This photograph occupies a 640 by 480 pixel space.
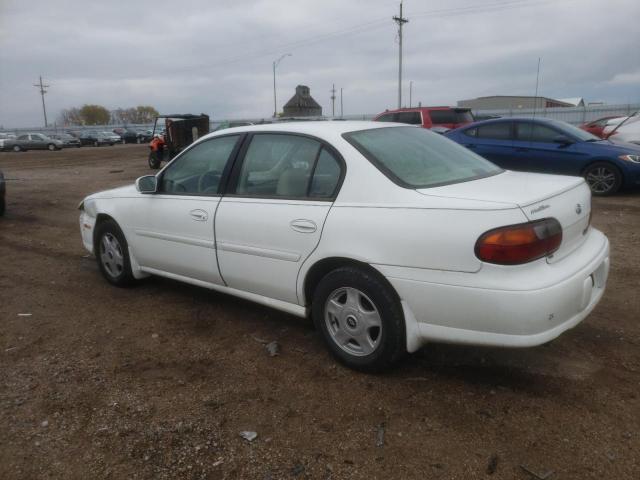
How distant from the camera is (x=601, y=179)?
927cm

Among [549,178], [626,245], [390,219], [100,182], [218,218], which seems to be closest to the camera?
[390,219]

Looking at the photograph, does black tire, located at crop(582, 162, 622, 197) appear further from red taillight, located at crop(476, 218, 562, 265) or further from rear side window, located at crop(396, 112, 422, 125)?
red taillight, located at crop(476, 218, 562, 265)

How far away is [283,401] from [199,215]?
5.18 feet

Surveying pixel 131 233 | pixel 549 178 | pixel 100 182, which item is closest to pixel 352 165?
pixel 549 178

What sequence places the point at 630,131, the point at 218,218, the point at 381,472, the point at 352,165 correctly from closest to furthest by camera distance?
the point at 381,472
the point at 352,165
the point at 218,218
the point at 630,131

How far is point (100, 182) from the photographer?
575 inches

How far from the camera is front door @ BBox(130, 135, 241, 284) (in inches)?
154

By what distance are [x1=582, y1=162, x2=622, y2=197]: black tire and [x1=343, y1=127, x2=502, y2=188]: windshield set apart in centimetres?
650

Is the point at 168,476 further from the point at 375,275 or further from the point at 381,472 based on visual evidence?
the point at 375,275

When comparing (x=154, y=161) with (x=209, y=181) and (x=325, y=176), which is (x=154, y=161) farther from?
(x=325, y=176)

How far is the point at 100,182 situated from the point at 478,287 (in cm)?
1387

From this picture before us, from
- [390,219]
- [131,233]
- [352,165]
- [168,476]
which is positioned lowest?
[168,476]

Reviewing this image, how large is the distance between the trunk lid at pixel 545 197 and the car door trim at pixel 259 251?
0.93 m

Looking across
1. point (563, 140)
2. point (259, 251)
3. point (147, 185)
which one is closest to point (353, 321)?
point (259, 251)
